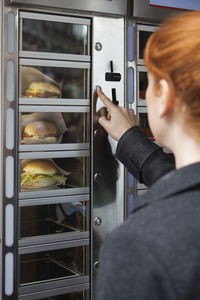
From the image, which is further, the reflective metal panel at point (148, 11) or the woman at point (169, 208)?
the reflective metal panel at point (148, 11)

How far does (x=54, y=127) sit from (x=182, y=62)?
4.73 feet

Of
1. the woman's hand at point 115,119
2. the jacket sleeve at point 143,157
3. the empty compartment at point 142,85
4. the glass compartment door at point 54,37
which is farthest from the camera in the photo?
the empty compartment at point 142,85

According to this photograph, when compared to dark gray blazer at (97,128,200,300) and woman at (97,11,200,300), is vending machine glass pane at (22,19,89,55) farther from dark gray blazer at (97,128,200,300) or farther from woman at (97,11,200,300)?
dark gray blazer at (97,128,200,300)

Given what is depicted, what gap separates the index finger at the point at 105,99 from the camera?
2.13 meters

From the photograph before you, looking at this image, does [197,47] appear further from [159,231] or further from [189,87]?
[159,231]

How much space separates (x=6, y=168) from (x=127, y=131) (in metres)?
0.58

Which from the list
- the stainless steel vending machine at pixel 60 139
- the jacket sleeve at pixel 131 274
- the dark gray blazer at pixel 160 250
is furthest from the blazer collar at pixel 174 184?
the stainless steel vending machine at pixel 60 139

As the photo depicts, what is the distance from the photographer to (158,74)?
883 millimetres

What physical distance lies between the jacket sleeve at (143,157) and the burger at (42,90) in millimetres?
513

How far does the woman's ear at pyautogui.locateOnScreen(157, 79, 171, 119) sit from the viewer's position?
875mm

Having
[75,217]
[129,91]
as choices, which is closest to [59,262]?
[75,217]

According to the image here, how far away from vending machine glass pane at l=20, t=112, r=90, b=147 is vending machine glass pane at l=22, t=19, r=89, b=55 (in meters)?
0.31

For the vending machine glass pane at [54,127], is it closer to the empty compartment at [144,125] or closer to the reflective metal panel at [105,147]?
the reflective metal panel at [105,147]

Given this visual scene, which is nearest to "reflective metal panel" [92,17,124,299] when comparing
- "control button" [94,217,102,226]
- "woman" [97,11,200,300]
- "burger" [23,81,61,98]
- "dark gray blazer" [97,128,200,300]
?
"control button" [94,217,102,226]
